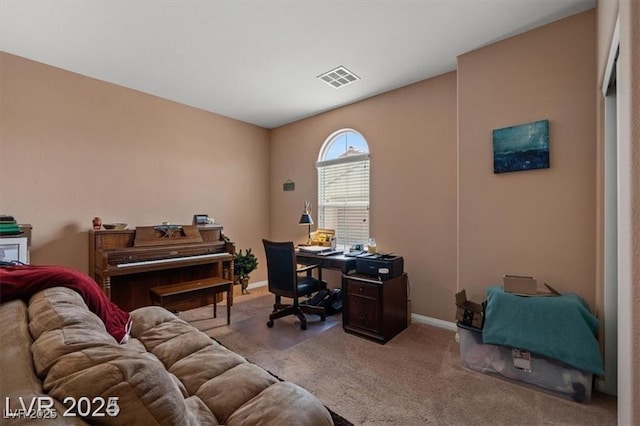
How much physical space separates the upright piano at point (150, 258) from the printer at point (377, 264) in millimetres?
1798

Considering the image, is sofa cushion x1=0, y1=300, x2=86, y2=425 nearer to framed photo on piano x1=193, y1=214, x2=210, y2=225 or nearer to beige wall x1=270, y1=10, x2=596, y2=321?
beige wall x1=270, y1=10, x2=596, y2=321

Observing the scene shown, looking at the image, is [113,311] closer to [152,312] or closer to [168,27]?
[152,312]

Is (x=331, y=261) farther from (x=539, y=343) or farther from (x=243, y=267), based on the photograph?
(x=539, y=343)

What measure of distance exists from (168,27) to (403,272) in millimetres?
3301

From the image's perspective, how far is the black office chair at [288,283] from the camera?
3094 mm

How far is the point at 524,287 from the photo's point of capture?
7.11ft

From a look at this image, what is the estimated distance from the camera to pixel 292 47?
8.57 feet

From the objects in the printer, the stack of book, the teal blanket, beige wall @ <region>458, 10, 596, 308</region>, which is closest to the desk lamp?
the printer

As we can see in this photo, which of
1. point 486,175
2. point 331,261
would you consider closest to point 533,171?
point 486,175

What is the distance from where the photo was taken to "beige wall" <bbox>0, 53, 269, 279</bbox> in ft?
9.21

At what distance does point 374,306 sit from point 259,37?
274 centimetres

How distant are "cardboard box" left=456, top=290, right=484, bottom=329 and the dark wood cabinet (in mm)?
658

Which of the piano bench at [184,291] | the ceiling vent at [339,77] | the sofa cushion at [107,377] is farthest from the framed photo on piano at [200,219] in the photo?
the sofa cushion at [107,377]

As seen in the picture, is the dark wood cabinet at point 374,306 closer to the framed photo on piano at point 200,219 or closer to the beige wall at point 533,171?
the beige wall at point 533,171
